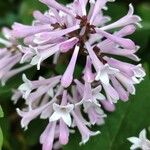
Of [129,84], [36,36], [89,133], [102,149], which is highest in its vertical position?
[36,36]

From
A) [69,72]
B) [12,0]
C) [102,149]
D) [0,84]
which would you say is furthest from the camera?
[12,0]

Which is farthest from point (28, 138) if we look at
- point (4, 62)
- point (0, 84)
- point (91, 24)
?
point (91, 24)

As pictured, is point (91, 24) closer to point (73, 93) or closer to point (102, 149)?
point (73, 93)

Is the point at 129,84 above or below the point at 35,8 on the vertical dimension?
below

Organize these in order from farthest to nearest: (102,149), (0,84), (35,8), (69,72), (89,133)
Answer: (35,8), (0,84), (102,149), (89,133), (69,72)
